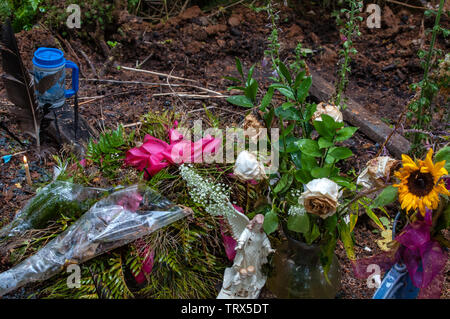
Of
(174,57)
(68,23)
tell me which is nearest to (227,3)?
(174,57)

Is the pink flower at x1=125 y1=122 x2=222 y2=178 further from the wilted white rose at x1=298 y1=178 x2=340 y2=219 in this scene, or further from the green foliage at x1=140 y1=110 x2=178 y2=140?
the wilted white rose at x1=298 y1=178 x2=340 y2=219

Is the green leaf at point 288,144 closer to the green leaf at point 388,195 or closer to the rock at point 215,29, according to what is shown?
the green leaf at point 388,195

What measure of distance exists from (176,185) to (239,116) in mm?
857

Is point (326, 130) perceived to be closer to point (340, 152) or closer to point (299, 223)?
point (340, 152)

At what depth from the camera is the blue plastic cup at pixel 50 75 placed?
82.7 inches

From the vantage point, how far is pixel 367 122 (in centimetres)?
249

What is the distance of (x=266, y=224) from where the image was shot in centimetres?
136

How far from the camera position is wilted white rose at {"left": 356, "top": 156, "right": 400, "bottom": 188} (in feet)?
3.93

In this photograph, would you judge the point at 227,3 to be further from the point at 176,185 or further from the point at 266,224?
the point at 266,224

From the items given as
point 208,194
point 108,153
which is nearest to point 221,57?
point 108,153

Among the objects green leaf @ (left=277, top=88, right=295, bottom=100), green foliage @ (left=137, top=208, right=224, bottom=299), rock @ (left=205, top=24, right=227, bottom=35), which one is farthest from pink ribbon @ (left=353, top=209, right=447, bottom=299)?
rock @ (left=205, top=24, right=227, bottom=35)

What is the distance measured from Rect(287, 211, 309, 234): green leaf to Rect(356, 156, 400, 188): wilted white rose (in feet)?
0.59

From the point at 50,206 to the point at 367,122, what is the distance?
62.7 inches
